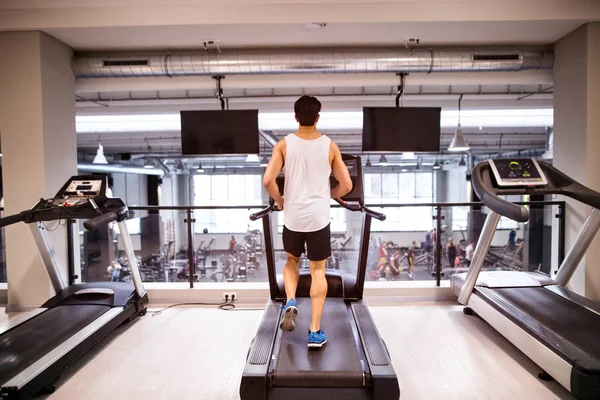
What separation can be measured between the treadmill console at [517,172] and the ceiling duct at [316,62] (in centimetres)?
153

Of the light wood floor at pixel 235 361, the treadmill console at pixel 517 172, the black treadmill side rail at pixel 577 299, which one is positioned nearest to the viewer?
the light wood floor at pixel 235 361

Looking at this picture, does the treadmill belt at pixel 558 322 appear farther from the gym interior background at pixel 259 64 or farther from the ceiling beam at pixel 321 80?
the ceiling beam at pixel 321 80

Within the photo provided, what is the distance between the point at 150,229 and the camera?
10.5 meters

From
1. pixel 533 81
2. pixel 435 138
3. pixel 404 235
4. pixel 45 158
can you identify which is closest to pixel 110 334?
pixel 45 158

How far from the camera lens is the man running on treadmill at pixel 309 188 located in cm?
217

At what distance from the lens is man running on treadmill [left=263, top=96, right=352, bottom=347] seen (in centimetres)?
217

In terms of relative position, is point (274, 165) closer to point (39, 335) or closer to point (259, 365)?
point (259, 365)

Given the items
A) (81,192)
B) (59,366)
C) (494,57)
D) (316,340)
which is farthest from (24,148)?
(494,57)

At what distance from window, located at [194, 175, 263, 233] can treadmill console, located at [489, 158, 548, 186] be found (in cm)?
1330

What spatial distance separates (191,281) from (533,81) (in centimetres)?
479

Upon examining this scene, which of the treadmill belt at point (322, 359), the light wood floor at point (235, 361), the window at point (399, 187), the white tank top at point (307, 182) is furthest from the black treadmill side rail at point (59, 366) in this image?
the window at point (399, 187)

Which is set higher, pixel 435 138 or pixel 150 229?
pixel 435 138

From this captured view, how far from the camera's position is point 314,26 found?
3.63m

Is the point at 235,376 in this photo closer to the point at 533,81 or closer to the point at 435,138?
the point at 435,138
